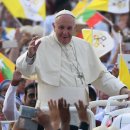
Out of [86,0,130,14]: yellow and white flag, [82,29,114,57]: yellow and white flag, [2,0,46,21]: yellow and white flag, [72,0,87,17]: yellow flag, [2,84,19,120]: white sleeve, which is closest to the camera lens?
[2,84,19,120]: white sleeve

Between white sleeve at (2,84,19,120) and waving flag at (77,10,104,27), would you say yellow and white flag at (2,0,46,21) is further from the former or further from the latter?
white sleeve at (2,84,19,120)

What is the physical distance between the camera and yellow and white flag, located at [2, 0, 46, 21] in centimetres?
1418

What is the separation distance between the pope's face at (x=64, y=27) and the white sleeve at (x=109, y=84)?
1.94 ft

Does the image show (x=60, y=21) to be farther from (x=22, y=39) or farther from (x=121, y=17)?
(x=121, y=17)

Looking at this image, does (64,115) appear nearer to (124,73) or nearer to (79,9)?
(124,73)

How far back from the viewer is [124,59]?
982 cm

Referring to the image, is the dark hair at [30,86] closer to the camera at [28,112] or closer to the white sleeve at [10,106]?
the white sleeve at [10,106]

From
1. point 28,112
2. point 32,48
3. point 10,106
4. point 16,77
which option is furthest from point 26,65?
point 28,112

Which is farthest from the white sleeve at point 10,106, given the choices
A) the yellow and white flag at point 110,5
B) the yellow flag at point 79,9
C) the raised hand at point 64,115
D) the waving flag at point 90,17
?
the waving flag at point 90,17

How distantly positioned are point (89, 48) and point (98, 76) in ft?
0.98

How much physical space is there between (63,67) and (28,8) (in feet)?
19.6

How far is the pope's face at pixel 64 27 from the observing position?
8.60 metres

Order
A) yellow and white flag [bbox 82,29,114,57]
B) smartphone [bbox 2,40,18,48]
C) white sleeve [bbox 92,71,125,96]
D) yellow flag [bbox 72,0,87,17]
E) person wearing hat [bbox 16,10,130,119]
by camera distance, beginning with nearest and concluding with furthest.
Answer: person wearing hat [bbox 16,10,130,119] < white sleeve [bbox 92,71,125,96] < yellow and white flag [bbox 82,29,114,57] < smartphone [bbox 2,40,18,48] < yellow flag [bbox 72,0,87,17]

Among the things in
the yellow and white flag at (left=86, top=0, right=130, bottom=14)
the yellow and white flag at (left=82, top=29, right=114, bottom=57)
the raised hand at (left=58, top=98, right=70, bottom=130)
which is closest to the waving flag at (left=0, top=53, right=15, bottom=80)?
the yellow and white flag at (left=82, top=29, right=114, bottom=57)
